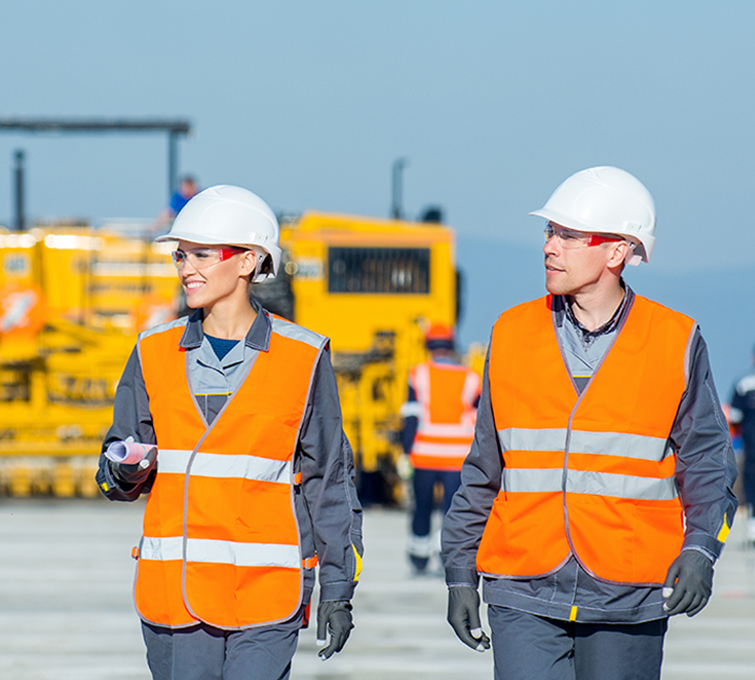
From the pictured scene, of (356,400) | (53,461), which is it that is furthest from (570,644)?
(53,461)

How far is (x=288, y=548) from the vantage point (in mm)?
3924

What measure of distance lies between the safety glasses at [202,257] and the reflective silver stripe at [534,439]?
3.20ft

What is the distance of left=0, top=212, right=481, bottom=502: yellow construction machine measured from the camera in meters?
17.5

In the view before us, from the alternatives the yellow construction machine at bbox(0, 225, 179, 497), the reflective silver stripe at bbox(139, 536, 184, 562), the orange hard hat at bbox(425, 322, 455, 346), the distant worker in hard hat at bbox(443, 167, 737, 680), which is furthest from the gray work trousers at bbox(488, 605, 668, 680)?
the yellow construction machine at bbox(0, 225, 179, 497)

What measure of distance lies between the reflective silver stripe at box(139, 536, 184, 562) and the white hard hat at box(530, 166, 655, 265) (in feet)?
4.69

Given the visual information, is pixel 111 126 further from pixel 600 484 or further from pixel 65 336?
pixel 600 484

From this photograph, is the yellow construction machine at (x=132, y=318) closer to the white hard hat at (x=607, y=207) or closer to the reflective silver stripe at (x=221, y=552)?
the white hard hat at (x=607, y=207)

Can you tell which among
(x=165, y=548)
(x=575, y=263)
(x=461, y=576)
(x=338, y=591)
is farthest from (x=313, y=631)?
(x=575, y=263)

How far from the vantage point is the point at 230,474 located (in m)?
3.88

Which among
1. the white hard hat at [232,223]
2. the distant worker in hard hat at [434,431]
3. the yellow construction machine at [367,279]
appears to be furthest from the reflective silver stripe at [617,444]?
the yellow construction machine at [367,279]

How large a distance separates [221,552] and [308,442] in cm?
41

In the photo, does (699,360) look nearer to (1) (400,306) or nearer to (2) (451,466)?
(2) (451,466)

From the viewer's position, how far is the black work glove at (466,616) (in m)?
4.13

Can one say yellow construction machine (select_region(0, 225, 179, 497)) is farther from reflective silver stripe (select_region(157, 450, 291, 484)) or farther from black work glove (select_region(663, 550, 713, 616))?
black work glove (select_region(663, 550, 713, 616))
